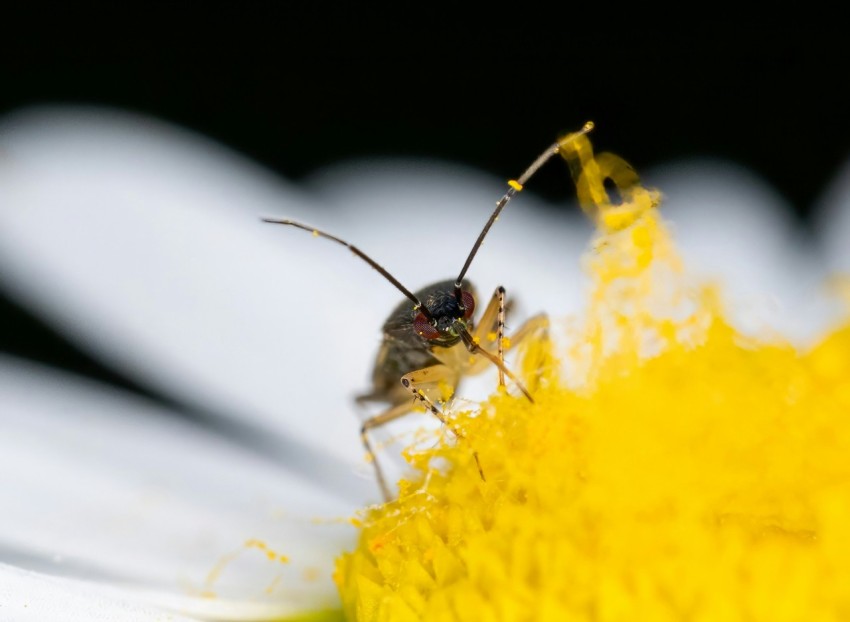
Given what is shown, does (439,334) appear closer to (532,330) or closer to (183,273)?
(532,330)

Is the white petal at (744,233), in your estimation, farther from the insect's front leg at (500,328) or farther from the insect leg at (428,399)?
the insect leg at (428,399)

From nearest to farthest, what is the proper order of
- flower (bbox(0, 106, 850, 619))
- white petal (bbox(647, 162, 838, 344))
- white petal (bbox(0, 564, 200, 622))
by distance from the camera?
white petal (bbox(0, 564, 200, 622)) → flower (bbox(0, 106, 850, 619)) → white petal (bbox(647, 162, 838, 344))

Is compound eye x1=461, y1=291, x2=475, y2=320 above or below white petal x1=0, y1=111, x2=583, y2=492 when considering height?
below

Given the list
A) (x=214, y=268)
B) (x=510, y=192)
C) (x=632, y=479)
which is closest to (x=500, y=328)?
(x=510, y=192)

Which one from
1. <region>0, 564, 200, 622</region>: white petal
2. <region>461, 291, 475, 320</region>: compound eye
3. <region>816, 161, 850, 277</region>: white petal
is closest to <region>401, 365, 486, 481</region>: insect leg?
<region>461, 291, 475, 320</region>: compound eye

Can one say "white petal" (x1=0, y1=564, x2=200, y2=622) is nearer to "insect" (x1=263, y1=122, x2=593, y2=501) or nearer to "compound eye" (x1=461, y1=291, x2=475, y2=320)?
"insect" (x1=263, y1=122, x2=593, y2=501)

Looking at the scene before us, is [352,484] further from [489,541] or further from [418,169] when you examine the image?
[418,169]

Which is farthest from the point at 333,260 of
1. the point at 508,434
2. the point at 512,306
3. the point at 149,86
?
the point at 508,434
